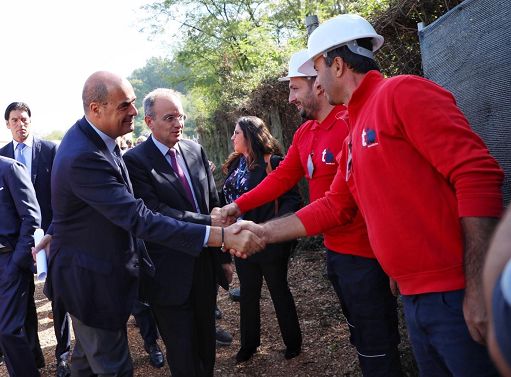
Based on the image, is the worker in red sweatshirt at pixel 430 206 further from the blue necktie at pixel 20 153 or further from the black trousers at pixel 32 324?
the blue necktie at pixel 20 153

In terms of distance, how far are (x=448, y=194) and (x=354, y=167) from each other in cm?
44

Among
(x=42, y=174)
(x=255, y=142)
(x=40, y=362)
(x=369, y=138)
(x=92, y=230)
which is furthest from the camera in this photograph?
(x=42, y=174)

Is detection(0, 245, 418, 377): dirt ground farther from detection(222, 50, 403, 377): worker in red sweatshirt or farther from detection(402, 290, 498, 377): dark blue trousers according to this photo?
detection(402, 290, 498, 377): dark blue trousers

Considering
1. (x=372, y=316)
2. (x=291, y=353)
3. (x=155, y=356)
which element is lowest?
(x=291, y=353)

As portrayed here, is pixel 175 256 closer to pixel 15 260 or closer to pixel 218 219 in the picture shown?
pixel 218 219

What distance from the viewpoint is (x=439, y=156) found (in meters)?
1.69

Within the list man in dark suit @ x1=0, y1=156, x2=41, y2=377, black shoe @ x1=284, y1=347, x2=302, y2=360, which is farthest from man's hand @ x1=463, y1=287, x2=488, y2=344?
man in dark suit @ x1=0, y1=156, x2=41, y2=377

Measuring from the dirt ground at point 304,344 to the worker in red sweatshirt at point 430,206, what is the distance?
1712 millimetres

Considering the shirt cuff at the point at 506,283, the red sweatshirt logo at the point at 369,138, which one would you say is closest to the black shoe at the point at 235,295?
the red sweatshirt logo at the point at 369,138

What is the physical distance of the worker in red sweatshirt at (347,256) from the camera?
112 inches

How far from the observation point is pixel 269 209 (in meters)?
4.35

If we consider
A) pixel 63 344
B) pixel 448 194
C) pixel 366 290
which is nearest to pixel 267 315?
pixel 63 344

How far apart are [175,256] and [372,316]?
4.40ft

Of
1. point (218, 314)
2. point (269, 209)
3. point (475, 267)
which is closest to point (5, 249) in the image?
point (269, 209)
